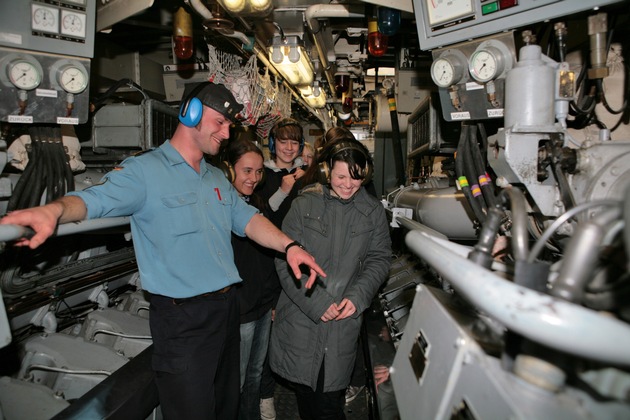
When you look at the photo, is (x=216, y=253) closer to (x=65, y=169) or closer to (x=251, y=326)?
(x=251, y=326)

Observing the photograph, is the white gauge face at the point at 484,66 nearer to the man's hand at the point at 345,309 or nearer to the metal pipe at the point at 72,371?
the man's hand at the point at 345,309

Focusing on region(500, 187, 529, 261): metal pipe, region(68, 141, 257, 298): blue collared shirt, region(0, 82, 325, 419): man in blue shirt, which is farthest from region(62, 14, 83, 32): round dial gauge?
region(500, 187, 529, 261): metal pipe

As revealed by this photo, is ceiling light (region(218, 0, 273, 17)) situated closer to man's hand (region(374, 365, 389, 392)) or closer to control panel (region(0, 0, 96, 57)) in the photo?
control panel (region(0, 0, 96, 57))

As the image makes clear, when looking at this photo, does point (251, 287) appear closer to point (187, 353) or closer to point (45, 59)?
point (187, 353)

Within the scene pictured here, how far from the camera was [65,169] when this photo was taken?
253cm

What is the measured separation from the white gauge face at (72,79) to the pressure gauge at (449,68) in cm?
236

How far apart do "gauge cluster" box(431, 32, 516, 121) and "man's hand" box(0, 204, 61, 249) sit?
83.4 inches

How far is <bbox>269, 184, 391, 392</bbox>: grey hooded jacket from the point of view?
2127 mm

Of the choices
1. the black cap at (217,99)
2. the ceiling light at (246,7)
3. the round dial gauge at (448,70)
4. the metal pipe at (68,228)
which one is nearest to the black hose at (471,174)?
the round dial gauge at (448,70)

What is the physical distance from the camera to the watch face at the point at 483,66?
1917mm

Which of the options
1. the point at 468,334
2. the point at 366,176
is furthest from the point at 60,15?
the point at 468,334

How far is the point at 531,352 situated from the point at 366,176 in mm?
1614

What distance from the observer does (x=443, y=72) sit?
7.11 feet

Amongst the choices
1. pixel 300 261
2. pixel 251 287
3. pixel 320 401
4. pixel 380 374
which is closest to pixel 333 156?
pixel 300 261
